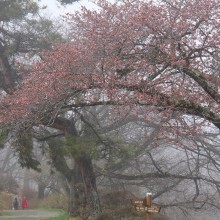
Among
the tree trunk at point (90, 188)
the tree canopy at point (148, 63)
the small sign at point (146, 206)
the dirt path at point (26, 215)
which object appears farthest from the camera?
the dirt path at point (26, 215)

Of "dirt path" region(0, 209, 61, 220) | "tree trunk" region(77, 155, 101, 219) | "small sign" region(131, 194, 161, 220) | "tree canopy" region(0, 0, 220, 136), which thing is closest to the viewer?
"small sign" region(131, 194, 161, 220)

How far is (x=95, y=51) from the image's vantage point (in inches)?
440

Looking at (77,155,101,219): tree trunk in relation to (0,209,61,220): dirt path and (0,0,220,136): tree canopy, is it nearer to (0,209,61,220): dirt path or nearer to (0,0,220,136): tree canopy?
(0,209,61,220): dirt path

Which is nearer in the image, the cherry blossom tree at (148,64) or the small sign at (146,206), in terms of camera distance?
the small sign at (146,206)

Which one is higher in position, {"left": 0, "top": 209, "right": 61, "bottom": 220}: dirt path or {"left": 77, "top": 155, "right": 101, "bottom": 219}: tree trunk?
{"left": 77, "top": 155, "right": 101, "bottom": 219}: tree trunk

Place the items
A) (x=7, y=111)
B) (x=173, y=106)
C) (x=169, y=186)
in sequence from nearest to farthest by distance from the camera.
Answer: (x=173, y=106), (x=7, y=111), (x=169, y=186)

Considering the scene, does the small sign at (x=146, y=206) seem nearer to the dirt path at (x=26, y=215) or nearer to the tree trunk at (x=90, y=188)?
the tree trunk at (x=90, y=188)

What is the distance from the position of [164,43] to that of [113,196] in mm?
9404

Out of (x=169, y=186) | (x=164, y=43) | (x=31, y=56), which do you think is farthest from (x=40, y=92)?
(x=169, y=186)

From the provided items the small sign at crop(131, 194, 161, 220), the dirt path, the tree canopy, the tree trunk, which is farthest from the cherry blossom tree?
the dirt path

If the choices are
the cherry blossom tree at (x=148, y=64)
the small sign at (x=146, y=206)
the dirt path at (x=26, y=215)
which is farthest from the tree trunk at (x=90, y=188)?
the small sign at (x=146, y=206)

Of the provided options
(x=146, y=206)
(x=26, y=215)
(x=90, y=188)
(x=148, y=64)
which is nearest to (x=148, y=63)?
(x=148, y=64)

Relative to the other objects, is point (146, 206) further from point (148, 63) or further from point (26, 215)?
point (26, 215)

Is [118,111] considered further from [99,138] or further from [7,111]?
[99,138]
